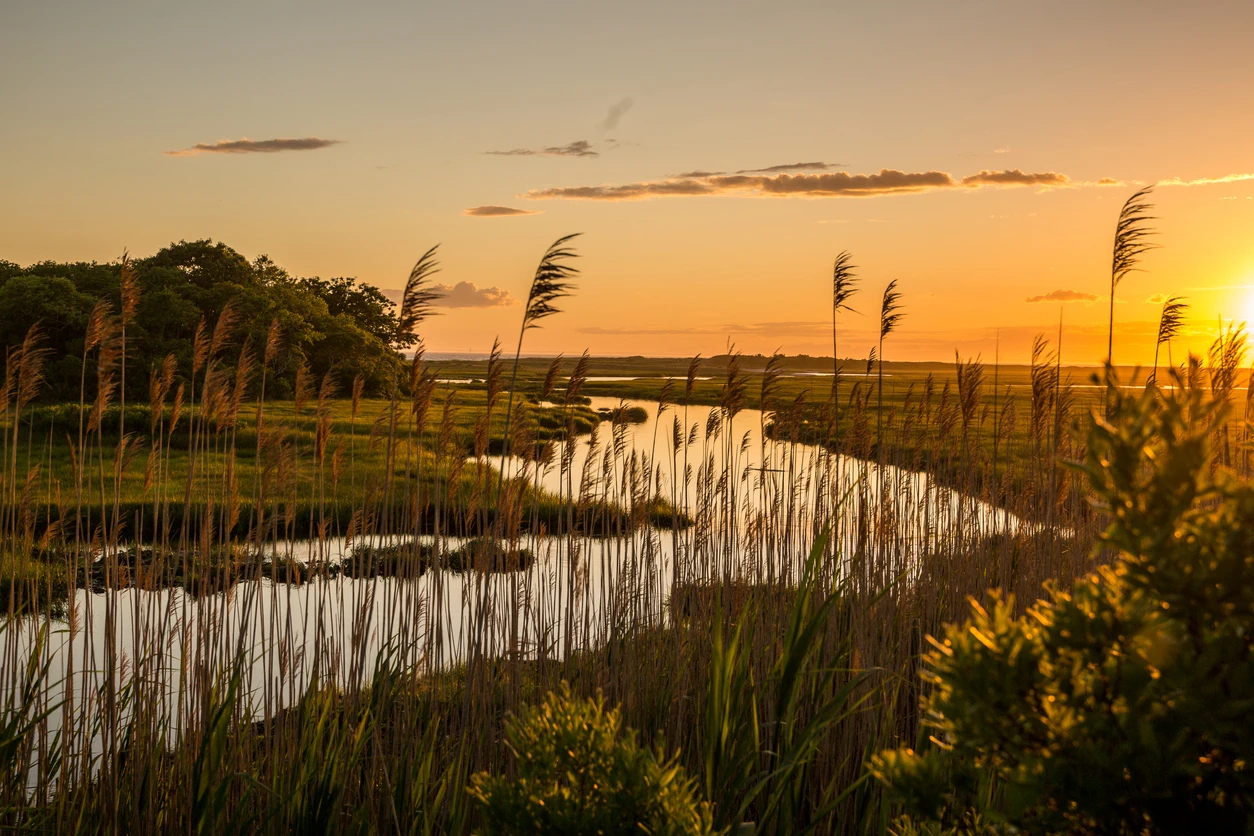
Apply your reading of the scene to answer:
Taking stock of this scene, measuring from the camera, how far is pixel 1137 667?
1.08 m

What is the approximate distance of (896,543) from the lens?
6.25 m

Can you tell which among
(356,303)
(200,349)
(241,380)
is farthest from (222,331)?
(356,303)

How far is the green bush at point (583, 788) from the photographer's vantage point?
1396mm

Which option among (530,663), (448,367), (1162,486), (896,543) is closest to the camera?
(1162,486)

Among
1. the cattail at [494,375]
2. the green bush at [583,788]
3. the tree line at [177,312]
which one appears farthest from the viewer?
the tree line at [177,312]

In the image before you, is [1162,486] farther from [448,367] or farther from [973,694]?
[448,367]

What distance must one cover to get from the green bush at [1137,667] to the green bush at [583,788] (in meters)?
0.46

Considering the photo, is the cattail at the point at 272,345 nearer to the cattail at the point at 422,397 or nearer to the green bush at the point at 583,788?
the cattail at the point at 422,397

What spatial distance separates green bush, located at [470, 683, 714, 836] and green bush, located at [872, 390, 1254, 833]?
0.46 metres

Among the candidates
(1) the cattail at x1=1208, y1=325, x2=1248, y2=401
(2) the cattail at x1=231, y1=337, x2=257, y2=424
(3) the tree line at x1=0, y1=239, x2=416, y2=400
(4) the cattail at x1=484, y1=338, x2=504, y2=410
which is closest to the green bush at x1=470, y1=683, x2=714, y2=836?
(4) the cattail at x1=484, y1=338, x2=504, y2=410

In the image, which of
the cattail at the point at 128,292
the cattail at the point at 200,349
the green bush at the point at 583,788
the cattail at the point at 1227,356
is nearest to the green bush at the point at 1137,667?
the green bush at the point at 583,788

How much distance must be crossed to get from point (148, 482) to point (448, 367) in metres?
2.21

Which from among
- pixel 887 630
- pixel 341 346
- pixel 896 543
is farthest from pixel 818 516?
pixel 341 346

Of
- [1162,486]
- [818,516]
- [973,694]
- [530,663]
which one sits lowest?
[530,663]
